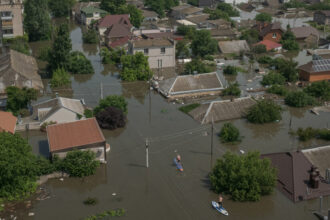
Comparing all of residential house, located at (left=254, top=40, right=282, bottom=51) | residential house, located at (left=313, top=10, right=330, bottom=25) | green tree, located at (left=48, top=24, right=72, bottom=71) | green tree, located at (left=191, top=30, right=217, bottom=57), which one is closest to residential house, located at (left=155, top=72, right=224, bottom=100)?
green tree, located at (left=48, top=24, right=72, bottom=71)

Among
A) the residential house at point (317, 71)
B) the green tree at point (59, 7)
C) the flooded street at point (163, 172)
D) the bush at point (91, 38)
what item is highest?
the green tree at point (59, 7)

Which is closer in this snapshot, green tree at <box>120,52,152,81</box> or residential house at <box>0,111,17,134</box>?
residential house at <box>0,111,17,134</box>

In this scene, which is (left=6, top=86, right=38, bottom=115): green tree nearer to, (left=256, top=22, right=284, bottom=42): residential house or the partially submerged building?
the partially submerged building

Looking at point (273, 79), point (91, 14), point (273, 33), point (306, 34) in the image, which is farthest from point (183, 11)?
point (273, 79)

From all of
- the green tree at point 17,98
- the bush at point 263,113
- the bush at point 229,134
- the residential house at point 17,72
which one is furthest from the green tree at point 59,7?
the bush at point 229,134

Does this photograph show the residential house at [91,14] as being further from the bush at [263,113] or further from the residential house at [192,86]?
the bush at [263,113]

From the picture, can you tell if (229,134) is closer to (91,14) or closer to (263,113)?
(263,113)
